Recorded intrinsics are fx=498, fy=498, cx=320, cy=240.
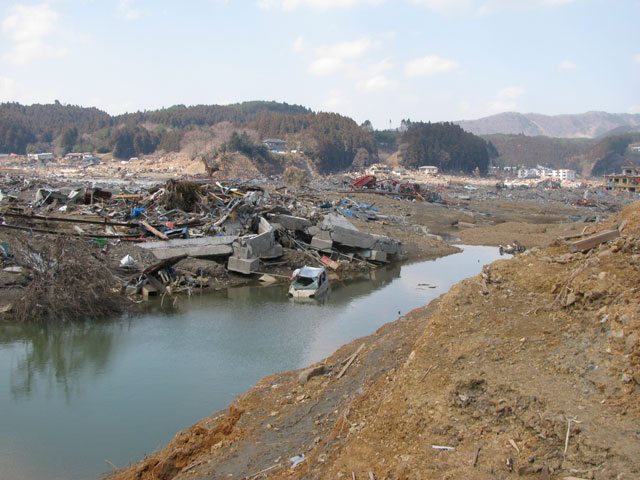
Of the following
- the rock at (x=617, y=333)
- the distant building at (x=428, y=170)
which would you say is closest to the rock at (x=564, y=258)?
the rock at (x=617, y=333)

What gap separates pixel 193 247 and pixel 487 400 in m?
15.3

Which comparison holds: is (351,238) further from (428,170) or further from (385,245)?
(428,170)

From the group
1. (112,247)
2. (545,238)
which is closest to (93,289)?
(112,247)

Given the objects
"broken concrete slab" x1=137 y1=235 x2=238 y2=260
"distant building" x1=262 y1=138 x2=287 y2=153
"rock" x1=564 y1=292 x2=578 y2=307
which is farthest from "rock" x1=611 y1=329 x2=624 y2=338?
"distant building" x1=262 y1=138 x2=287 y2=153

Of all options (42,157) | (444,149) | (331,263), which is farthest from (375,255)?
(444,149)

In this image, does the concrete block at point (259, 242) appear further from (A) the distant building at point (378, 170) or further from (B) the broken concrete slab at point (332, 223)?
(A) the distant building at point (378, 170)

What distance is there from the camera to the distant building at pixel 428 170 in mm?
101613

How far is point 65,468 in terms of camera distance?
7.39 m

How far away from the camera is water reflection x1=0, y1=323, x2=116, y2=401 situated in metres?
10.3

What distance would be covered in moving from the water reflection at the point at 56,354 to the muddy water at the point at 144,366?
24 millimetres

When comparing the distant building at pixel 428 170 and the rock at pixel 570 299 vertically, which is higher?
the distant building at pixel 428 170

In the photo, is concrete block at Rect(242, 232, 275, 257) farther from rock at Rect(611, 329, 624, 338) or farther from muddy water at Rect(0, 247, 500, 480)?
rock at Rect(611, 329, 624, 338)

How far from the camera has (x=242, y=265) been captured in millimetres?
18750

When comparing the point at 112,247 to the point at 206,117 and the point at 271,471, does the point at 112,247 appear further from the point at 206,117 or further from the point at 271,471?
the point at 206,117
